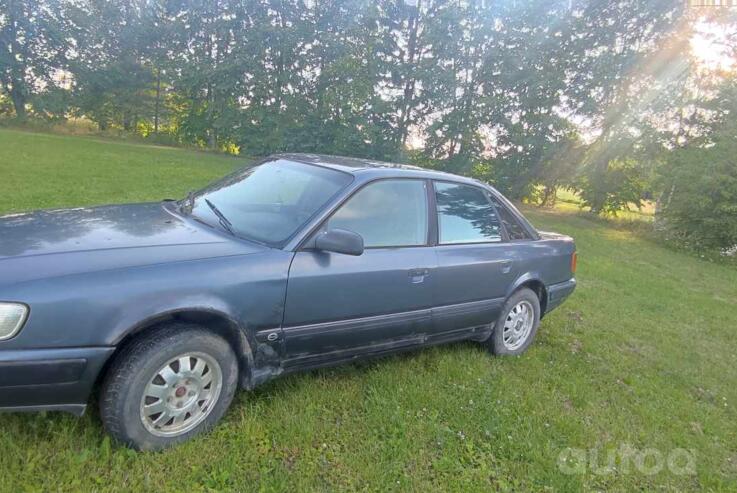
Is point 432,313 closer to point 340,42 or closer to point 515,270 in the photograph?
A: point 515,270

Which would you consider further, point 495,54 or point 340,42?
point 340,42

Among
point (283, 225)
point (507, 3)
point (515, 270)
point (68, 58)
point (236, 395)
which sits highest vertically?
point (507, 3)

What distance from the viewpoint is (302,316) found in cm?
279

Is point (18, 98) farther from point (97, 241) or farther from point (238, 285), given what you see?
point (238, 285)

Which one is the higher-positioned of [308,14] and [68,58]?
[308,14]

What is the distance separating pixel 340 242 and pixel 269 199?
858mm

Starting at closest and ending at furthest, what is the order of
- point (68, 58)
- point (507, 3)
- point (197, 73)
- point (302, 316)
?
point (302, 316)
point (507, 3)
point (197, 73)
point (68, 58)

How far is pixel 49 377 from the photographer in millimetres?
2076

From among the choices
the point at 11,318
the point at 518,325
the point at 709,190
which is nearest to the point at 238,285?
the point at 11,318

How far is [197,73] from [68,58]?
1056 centimetres

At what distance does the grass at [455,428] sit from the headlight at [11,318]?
2.22 feet

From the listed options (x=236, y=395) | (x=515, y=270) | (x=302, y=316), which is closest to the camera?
(x=302, y=316)

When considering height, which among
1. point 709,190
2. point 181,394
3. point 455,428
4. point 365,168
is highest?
point 709,190

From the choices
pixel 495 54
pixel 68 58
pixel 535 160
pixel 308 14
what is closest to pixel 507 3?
pixel 495 54
